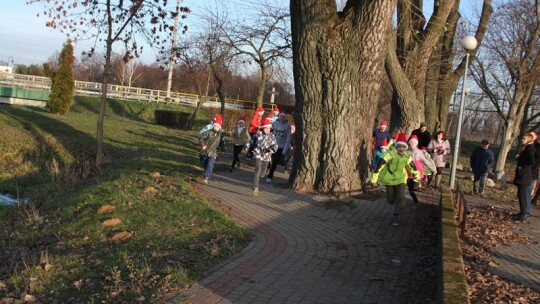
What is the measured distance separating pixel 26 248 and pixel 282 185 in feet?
19.8

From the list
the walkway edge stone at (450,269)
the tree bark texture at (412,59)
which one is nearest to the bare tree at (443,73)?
the tree bark texture at (412,59)

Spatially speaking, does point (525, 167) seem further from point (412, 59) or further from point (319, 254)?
point (412, 59)

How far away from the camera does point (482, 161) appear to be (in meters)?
16.1

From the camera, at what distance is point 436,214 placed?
1078cm

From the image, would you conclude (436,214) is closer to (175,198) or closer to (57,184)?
(175,198)

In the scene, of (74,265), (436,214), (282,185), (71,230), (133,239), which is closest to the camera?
(74,265)

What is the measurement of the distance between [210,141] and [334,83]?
3007 mm

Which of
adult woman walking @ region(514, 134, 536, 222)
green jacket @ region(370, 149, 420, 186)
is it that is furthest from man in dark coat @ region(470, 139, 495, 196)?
green jacket @ region(370, 149, 420, 186)

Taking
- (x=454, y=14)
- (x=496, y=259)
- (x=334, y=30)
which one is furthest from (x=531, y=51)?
(x=496, y=259)

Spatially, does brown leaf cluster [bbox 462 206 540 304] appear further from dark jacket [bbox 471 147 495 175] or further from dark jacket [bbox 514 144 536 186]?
dark jacket [bbox 471 147 495 175]

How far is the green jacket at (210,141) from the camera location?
12.2 meters

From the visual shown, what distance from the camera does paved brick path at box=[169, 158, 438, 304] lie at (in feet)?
18.5

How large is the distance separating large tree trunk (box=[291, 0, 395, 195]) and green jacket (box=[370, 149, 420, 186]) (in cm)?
149

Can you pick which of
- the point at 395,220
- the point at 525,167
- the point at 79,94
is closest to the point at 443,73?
the point at 525,167
